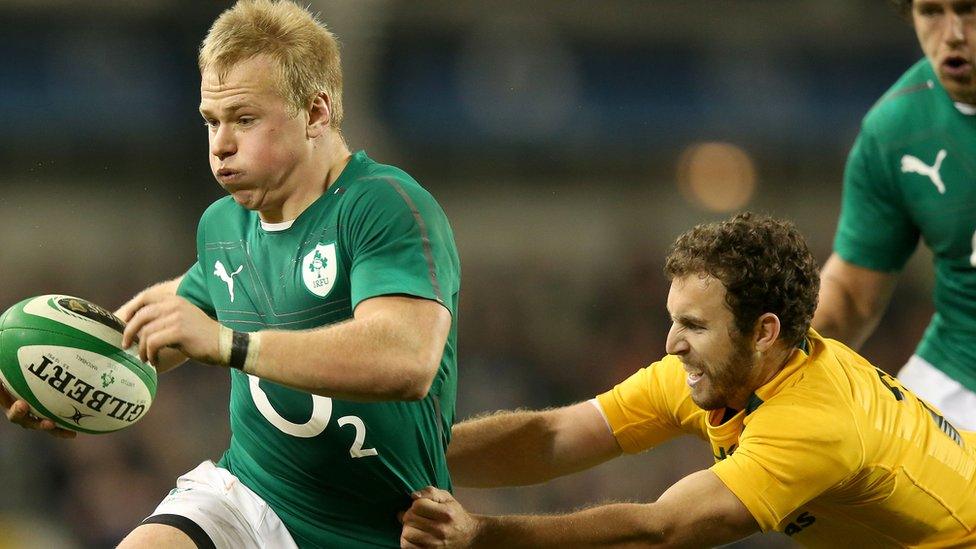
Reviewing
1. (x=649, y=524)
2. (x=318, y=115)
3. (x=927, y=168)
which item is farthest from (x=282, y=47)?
(x=927, y=168)

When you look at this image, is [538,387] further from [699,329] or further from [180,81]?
[699,329]

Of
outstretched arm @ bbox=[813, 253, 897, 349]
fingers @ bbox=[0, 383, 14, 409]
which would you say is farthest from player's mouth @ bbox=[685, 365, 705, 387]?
fingers @ bbox=[0, 383, 14, 409]

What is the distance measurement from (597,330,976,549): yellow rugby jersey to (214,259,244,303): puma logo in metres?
1.50

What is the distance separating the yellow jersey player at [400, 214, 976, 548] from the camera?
3562 millimetres

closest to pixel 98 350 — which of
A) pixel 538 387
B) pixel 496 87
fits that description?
pixel 538 387

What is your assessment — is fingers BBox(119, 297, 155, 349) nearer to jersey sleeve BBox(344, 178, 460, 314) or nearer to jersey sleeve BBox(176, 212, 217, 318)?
jersey sleeve BBox(344, 178, 460, 314)

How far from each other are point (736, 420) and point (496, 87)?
7788 mm

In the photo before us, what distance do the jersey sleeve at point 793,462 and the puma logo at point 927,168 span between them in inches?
52.4

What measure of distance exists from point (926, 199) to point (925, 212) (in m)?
0.05

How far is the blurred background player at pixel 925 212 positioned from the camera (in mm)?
4465

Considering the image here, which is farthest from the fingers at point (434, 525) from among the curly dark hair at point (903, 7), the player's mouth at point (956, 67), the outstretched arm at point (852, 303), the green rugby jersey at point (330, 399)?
the curly dark hair at point (903, 7)

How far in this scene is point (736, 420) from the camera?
3828 millimetres

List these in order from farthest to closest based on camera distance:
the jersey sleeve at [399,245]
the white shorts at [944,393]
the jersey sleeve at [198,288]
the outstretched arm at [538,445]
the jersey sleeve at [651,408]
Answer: the white shorts at [944,393], the outstretched arm at [538,445], the jersey sleeve at [651,408], the jersey sleeve at [198,288], the jersey sleeve at [399,245]

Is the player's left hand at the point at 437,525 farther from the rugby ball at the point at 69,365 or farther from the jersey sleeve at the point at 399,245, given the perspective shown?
the rugby ball at the point at 69,365
